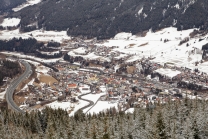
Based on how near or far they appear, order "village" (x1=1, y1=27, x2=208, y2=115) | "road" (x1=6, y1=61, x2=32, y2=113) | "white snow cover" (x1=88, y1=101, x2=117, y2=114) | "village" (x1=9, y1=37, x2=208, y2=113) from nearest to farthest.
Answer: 1. "white snow cover" (x1=88, y1=101, x2=117, y2=114)
2. "road" (x1=6, y1=61, x2=32, y2=113)
3. "village" (x1=1, y1=27, x2=208, y2=115)
4. "village" (x1=9, y1=37, x2=208, y2=113)

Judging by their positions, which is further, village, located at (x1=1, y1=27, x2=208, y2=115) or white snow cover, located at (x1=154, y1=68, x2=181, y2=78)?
white snow cover, located at (x1=154, y1=68, x2=181, y2=78)

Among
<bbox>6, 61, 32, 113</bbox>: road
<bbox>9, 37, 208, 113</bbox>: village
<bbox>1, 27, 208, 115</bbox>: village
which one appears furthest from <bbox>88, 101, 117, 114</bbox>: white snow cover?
<bbox>6, 61, 32, 113</bbox>: road

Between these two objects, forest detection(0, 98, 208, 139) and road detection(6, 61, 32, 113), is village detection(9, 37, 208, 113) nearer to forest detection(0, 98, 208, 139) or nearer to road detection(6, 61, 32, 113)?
road detection(6, 61, 32, 113)

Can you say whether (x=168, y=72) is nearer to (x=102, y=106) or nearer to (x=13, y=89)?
(x=102, y=106)

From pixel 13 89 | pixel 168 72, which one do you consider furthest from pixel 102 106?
pixel 168 72

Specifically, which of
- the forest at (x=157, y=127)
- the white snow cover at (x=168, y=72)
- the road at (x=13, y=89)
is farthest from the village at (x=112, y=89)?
the forest at (x=157, y=127)

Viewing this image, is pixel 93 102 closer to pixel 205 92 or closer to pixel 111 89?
pixel 111 89

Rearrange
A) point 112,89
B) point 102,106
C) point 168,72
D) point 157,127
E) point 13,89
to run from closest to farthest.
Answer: point 157,127 < point 102,106 < point 13,89 < point 112,89 < point 168,72

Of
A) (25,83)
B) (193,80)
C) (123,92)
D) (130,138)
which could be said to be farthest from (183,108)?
(25,83)

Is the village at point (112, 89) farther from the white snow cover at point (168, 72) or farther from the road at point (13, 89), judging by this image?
the road at point (13, 89)

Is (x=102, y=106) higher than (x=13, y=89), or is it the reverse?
(x=13, y=89)

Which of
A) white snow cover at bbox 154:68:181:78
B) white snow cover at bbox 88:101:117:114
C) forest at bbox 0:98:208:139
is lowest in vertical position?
white snow cover at bbox 88:101:117:114
